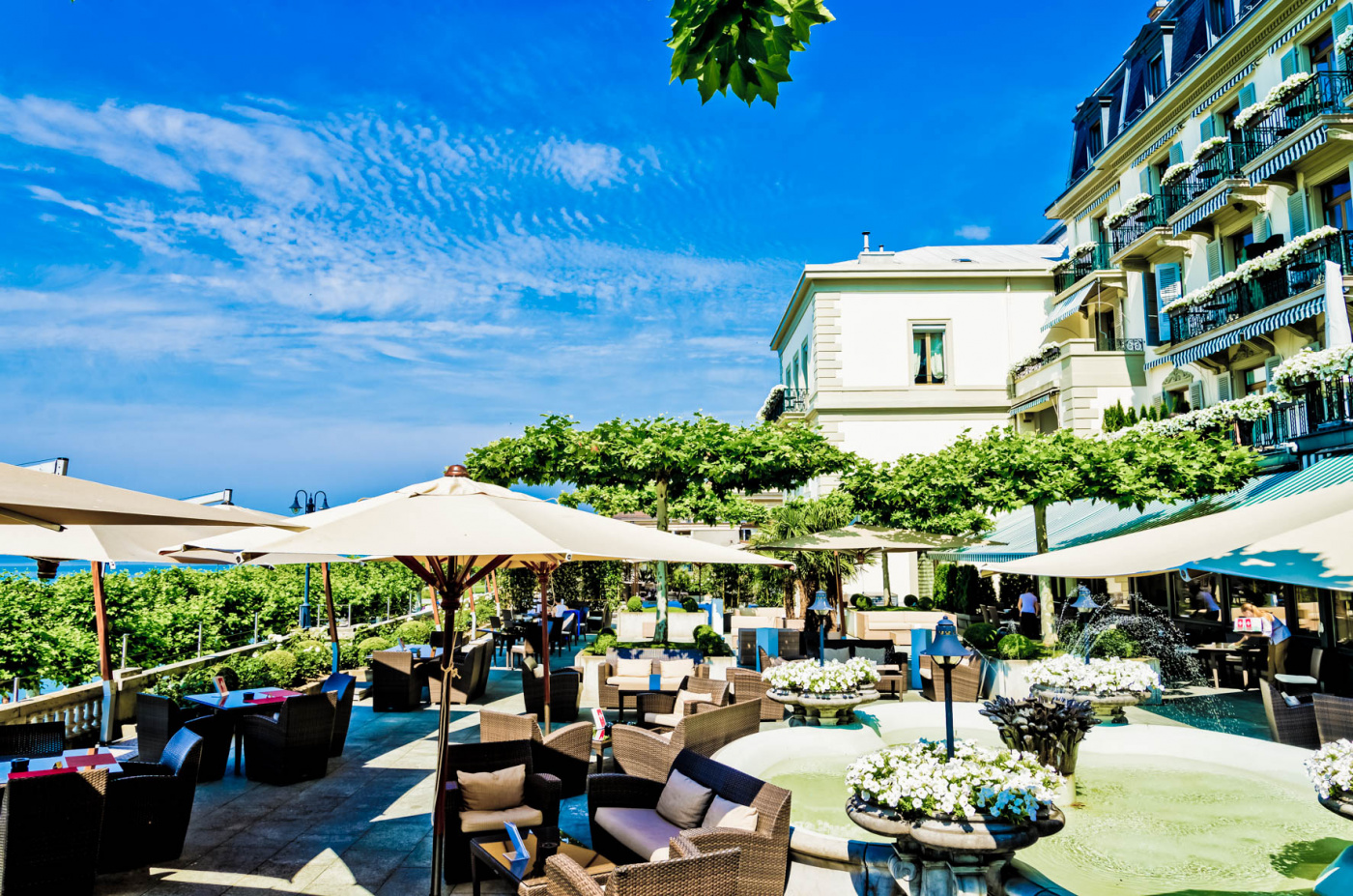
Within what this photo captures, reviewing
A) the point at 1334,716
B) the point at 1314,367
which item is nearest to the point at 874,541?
the point at 1314,367

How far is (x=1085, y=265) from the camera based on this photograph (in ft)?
92.6

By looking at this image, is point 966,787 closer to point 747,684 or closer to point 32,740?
point 747,684

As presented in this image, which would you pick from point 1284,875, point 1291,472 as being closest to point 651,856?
point 1284,875

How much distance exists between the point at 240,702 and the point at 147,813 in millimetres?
3529

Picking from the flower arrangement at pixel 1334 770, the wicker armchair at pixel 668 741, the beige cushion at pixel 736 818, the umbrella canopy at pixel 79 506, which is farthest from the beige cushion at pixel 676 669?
the umbrella canopy at pixel 79 506

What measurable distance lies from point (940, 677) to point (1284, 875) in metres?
7.52

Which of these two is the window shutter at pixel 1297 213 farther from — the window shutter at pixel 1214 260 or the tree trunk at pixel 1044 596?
the tree trunk at pixel 1044 596

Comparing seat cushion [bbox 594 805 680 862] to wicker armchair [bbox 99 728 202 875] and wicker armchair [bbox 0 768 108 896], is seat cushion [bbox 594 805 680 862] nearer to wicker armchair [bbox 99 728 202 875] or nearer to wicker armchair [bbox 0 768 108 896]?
wicker armchair [bbox 99 728 202 875]

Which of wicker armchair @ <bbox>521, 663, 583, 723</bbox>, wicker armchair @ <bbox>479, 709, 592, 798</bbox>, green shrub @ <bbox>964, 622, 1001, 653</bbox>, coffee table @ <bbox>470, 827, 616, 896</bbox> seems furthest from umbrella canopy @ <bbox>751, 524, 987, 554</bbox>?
coffee table @ <bbox>470, 827, 616, 896</bbox>

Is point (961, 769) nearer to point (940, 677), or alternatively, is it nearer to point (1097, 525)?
point (940, 677)

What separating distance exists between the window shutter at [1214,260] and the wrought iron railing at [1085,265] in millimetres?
4111

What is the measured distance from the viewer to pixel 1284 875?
21.1ft

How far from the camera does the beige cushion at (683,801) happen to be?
6.40 metres

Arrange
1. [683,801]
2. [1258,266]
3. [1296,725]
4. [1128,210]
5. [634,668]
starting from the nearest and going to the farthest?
[683,801]
[1296,725]
[634,668]
[1258,266]
[1128,210]
